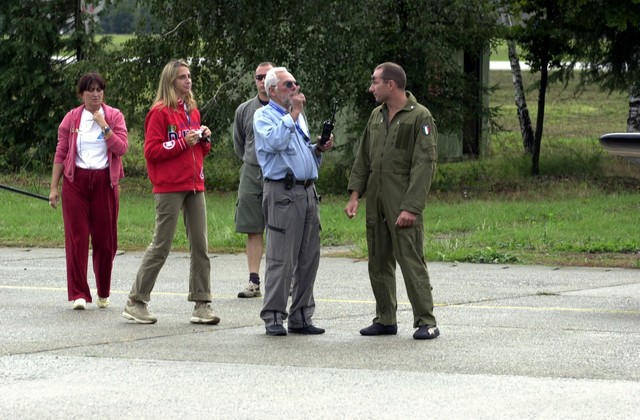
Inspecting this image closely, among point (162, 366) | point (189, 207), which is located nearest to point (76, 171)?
point (189, 207)

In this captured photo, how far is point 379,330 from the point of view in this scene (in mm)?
9492

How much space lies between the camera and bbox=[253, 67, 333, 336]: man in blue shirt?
9.41 m

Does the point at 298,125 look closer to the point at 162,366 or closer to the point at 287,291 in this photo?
the point at 287,291

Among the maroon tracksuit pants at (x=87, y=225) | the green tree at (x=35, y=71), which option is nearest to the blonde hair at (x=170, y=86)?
the maroon tracksuit pants at (x=87, y=225)

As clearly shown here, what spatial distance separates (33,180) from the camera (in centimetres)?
2519

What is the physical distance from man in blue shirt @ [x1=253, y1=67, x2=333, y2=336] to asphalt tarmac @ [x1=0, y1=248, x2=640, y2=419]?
0.22m

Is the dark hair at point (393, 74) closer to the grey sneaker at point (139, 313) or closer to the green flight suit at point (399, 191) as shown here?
the green flight suit at point (399, 191)

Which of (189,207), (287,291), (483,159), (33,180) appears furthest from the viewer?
(483,159)

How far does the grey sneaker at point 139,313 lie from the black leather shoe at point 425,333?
2.10 m

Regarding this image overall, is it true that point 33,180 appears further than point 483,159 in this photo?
No

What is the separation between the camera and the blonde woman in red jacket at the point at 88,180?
10.9 metres

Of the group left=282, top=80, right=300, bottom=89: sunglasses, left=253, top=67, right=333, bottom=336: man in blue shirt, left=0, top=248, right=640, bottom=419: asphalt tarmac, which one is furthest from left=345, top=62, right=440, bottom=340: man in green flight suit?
left=282, top=80, right=300, bottom=89: sunglasses

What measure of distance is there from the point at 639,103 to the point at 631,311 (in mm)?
16135

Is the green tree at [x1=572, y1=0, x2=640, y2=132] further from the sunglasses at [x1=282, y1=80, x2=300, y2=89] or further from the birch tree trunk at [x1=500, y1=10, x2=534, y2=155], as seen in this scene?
the sunglasses at [x1=282, y1=80, x2=300, y2=89]
